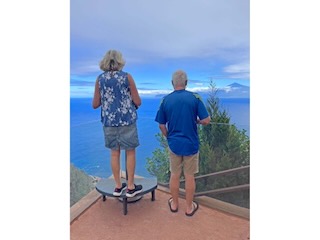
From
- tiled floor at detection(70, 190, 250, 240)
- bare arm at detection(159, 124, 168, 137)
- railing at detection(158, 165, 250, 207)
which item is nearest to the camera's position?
tiled floor at detection(70, 190, 250, 240)

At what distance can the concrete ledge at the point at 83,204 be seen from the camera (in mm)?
1896

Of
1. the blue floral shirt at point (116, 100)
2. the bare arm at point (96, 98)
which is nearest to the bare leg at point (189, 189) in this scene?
the blue floral shirt at point (116, 100)

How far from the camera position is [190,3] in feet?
6.13

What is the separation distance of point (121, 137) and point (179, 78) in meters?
0.55

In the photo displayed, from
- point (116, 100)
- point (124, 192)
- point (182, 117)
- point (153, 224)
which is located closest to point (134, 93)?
point (116, 100)

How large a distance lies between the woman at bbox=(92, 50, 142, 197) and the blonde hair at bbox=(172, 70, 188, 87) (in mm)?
269

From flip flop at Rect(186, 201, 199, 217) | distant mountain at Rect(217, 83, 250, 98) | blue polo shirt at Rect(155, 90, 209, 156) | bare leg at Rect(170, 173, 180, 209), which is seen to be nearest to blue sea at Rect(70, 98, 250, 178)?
distant mountain at Rect(217, 83, 250, 98)

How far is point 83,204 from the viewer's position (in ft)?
6.43

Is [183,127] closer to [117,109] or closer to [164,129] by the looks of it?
[164,129]

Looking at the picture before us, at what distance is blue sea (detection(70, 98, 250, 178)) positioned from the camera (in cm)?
191

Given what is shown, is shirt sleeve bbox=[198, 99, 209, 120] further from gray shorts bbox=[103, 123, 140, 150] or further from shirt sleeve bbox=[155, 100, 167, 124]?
gray shorts bbox=[103, 123, 140, 150]

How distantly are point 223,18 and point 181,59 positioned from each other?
39 cm
